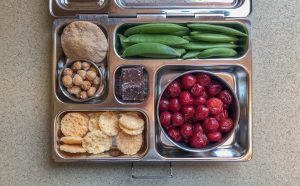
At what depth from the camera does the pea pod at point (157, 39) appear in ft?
3.52

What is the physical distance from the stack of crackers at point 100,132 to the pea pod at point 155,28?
0.25 meters

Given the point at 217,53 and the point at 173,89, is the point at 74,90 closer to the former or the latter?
the point at 173,89

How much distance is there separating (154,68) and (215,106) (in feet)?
0.70

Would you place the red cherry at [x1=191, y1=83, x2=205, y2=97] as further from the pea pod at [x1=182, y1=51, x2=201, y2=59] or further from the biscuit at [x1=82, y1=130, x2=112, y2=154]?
the biscuit at [x1=82, y1=130, x2=112, y2=154]

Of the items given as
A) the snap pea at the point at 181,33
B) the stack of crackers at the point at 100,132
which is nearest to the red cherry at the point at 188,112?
the stack of crackers at the point at 100,132

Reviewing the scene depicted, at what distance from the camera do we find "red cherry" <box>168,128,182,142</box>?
1.06m

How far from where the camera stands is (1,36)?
1.15m

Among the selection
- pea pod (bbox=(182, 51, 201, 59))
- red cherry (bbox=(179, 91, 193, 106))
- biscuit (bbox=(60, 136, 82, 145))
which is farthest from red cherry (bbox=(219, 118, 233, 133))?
biscuit (bbox=(60, 136, 82, 145))

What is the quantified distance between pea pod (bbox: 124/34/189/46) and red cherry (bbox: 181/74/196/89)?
0.34 ft

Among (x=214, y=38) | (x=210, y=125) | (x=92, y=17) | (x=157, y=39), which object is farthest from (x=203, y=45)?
(x=92, y=17)

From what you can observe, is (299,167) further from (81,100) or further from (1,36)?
(1,36)

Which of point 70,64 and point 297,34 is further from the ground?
point 297,34

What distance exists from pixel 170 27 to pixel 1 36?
54cm

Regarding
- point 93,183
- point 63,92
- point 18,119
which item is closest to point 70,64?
point 63,92
